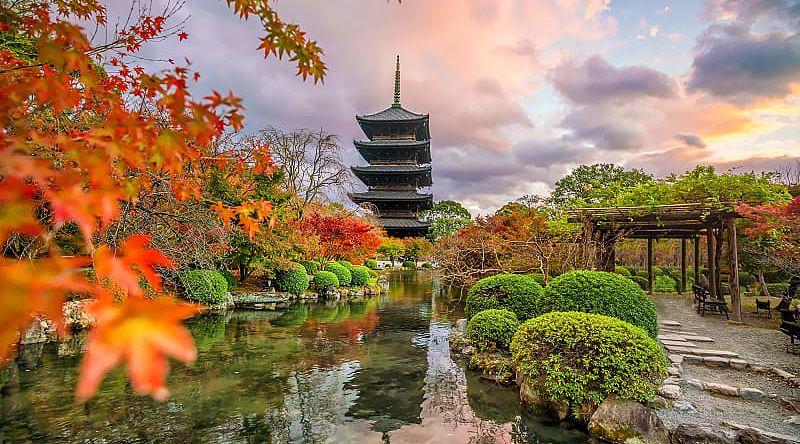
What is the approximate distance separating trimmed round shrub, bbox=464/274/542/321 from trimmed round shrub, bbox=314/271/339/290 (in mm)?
8371

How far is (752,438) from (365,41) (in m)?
7.13

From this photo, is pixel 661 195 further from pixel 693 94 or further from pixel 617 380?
pixel 617 380

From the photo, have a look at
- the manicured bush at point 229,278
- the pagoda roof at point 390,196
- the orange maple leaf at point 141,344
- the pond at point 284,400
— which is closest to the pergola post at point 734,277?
the pond at point 284,400

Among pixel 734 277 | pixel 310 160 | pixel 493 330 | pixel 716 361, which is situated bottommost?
pixel 716 361

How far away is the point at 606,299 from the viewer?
541 centimetres

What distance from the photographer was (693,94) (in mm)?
8586

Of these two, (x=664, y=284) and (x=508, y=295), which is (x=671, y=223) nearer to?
(x=508, y=295)

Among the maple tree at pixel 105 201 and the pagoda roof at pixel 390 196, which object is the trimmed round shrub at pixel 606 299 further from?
the pagoda roof at pixel 390 196

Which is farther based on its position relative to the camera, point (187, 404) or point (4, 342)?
point (187, 404)

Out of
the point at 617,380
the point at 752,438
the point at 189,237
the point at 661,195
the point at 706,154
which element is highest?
the point at 706,154

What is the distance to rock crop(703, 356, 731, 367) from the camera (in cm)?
550

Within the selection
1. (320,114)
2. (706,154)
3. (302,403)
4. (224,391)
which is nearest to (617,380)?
(302,403)

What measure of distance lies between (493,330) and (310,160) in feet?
47.3

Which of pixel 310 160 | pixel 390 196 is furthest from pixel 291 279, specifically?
pixel 390 196
